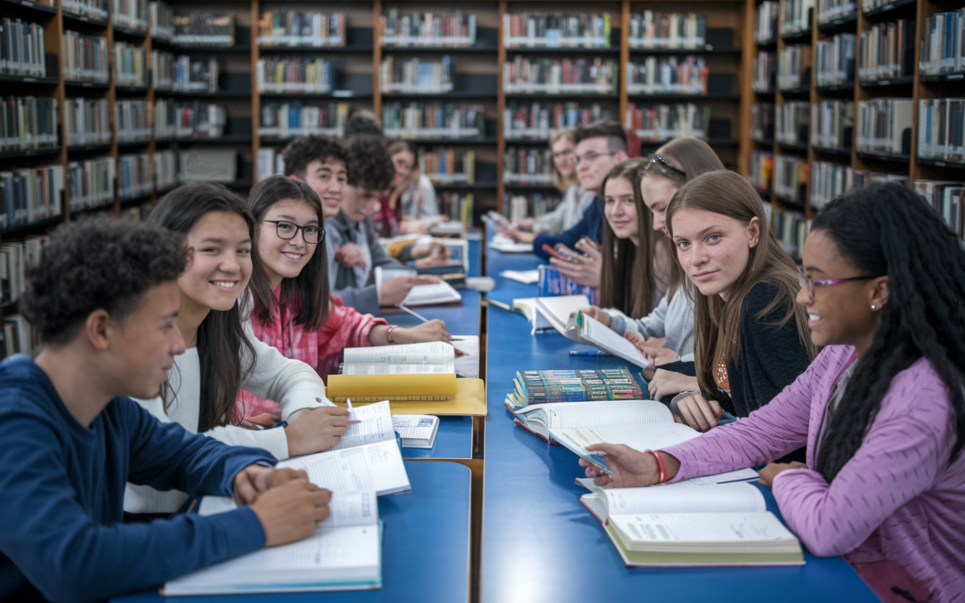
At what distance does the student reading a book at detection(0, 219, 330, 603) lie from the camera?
95 cm

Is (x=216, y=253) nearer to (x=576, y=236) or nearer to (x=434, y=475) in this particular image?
(x=434, y=475)

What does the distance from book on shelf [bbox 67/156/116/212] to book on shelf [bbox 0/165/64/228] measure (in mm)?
173

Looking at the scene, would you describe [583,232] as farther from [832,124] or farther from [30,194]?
[30,194]

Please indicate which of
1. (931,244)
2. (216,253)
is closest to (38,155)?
(216,253)

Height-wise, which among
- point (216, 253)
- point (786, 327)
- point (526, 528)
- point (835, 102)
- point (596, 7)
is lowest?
point (526, 528)

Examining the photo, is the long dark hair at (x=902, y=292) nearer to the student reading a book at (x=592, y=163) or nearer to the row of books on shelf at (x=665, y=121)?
the student reading a book at (x=592, y=163)

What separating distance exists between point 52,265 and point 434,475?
27.4 inches

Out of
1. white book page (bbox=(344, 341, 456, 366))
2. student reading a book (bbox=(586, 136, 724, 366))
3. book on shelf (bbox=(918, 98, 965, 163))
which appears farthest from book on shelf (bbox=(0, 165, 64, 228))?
book on shelf (bbox=(918, 98, 965, 163))

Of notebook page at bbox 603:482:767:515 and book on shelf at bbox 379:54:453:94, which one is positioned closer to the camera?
notebook page at bbox 603:482:767:515

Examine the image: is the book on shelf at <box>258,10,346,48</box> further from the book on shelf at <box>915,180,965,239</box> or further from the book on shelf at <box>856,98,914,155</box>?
the book on shelf at <box>915,180,965,239</box>

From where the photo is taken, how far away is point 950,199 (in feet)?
11.6

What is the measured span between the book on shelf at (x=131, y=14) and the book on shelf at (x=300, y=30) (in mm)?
858

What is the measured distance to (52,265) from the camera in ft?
3.37

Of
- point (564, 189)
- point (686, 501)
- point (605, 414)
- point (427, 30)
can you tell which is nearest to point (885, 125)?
point (564, 189)
